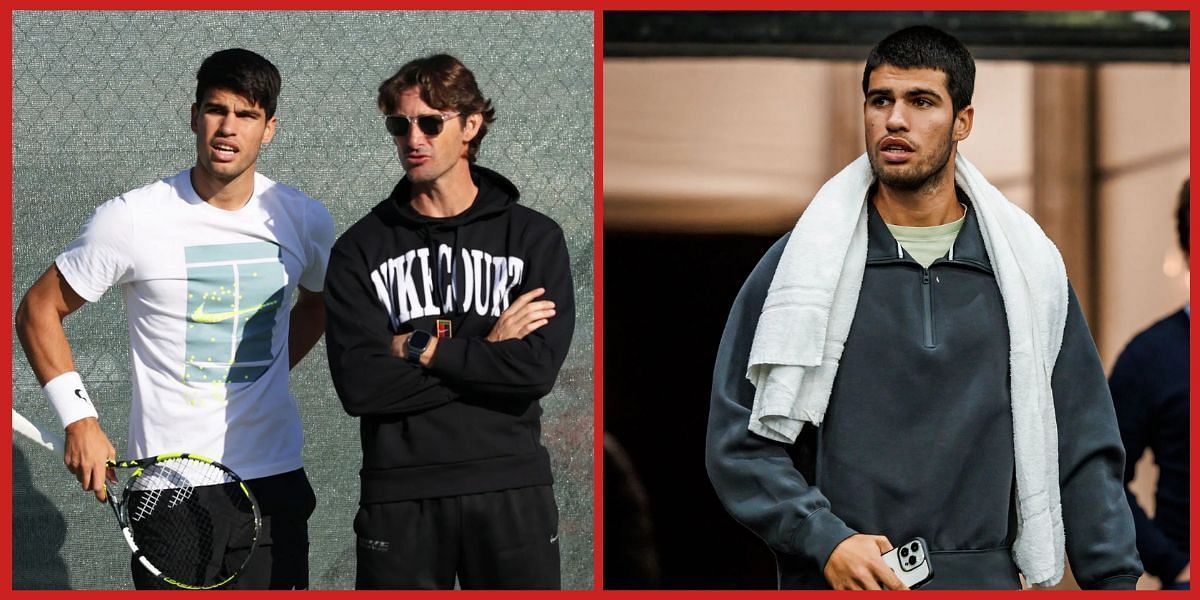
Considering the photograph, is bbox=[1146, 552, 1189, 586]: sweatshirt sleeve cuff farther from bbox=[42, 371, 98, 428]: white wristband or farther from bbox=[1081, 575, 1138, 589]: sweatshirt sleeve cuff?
bbox=[42, 371, 98, 428]: white wristband

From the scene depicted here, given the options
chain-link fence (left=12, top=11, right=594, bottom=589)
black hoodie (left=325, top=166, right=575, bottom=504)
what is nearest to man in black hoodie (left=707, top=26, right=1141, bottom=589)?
black hoodie (left=325, top=166, right=575, bottom=504)

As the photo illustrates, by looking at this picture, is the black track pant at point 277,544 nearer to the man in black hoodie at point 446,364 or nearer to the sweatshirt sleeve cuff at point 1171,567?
the man in black hoodie at point 446,364

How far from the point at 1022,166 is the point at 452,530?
3.06 metres

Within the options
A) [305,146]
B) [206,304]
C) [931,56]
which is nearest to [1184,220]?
[931,56]

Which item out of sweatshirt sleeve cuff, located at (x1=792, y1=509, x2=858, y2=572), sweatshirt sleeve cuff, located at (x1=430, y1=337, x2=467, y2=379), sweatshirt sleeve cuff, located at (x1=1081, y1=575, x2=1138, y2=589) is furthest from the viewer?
sweatshirt sleeve cuff, located at (x1=430, y1=337, x2=467, y2=379)

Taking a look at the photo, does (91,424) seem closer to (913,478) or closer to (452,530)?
(452,530)

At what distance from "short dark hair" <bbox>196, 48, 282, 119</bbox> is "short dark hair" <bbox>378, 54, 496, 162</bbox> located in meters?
0.40

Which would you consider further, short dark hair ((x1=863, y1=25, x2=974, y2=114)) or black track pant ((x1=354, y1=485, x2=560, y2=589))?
black track pant ((x1=354, y1=485, x2=560, y2=589))

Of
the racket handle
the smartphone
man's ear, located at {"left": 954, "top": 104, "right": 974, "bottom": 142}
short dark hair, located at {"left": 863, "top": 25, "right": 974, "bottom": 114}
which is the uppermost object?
short dark hair, located at {"left": 863, "top": 25, "right": 974, "bottom": 114}

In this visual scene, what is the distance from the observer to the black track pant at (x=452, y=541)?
5062 mm

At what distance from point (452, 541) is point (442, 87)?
1.51 metres

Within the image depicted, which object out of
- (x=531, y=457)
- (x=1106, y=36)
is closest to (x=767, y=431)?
(x=531, y=457)

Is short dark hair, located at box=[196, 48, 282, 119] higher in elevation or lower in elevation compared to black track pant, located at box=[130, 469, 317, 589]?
higher

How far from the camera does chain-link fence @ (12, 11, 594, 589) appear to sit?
5.81 metres
